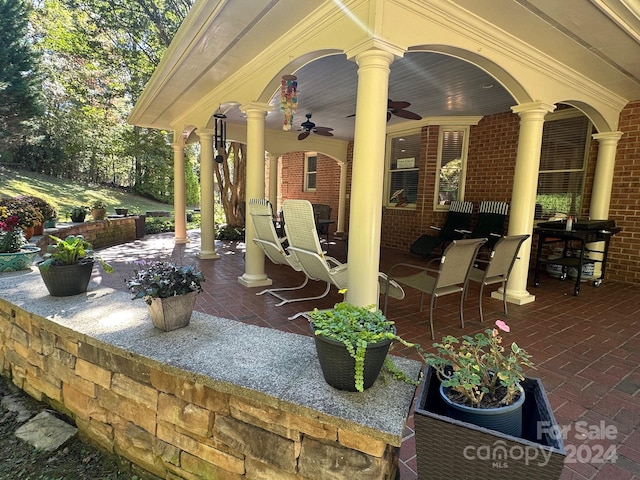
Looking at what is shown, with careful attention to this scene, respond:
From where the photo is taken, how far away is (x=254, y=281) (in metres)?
4.12

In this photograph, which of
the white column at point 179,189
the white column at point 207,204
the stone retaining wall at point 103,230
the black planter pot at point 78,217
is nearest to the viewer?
the white column at point 207,204

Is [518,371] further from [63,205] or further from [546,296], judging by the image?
[63,205]

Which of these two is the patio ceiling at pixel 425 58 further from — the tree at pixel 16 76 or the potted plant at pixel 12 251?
the tree at pixel 16 76

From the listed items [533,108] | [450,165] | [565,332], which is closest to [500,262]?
[565,332]

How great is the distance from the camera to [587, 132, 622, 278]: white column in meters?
4.64

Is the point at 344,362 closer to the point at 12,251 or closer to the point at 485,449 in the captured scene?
the point at 485,449

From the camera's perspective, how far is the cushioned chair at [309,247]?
117 inches

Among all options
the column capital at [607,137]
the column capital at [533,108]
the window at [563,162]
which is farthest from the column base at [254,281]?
the column capital at [607,137]

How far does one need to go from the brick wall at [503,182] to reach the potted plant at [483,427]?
495cm

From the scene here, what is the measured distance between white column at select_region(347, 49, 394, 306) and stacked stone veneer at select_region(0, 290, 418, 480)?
1.43m

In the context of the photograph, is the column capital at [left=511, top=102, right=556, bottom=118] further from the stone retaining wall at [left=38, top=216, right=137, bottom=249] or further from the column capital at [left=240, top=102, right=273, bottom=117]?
the stone retaining wall at [left=38, top=216, right=137, bottom=249]

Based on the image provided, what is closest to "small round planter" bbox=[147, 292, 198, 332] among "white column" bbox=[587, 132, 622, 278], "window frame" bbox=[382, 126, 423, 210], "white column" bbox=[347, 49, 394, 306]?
"white column" bbox=[347, 49, 394, 306]

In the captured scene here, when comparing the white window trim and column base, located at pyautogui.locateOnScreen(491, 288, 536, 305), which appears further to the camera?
the white window trim

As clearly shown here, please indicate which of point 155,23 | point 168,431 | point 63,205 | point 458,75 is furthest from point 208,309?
point 63,205
